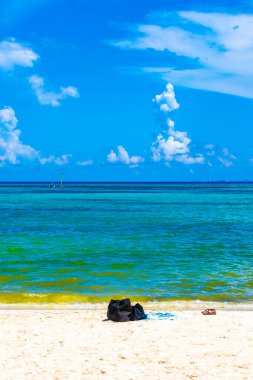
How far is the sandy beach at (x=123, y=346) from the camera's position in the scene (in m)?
12.8

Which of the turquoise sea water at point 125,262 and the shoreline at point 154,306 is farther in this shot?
the turquoise sea water at point 125,262

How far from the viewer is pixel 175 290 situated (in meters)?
24.5

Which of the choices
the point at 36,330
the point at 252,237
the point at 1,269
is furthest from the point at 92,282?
the point at 252,237

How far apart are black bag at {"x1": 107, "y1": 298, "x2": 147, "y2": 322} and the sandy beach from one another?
35 cm

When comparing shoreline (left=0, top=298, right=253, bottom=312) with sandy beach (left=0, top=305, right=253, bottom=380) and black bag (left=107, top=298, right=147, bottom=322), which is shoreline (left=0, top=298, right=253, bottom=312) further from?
black bag (left=107, top=298, right=147, bottom=322)

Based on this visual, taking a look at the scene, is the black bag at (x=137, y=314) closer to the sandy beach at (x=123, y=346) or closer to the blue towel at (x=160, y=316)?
the blue towel at (x=160, y=316)

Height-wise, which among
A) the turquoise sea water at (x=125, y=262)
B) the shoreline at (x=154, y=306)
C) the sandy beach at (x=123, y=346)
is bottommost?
the sandy beach at (x=123, y=346)

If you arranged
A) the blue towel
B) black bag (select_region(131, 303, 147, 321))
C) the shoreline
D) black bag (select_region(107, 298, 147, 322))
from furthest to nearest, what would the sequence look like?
1. the shoreline
2. the blue towel
3. black bag (select_region(131, 303, 147, 321))
4. black bag (select_region(107, 298, 147, 322))

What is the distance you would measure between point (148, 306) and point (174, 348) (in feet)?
21.7

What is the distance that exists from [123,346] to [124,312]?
3312 mm

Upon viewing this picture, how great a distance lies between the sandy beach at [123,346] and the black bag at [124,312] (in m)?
0.35

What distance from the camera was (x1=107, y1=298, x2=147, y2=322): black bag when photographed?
59.6ft

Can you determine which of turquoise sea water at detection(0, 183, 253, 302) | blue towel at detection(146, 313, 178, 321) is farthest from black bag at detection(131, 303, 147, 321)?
turquoise sea water at detection(0, 183, 253, 302)

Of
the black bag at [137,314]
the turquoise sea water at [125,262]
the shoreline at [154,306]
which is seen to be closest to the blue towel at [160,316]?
the black bag at [137,314]
